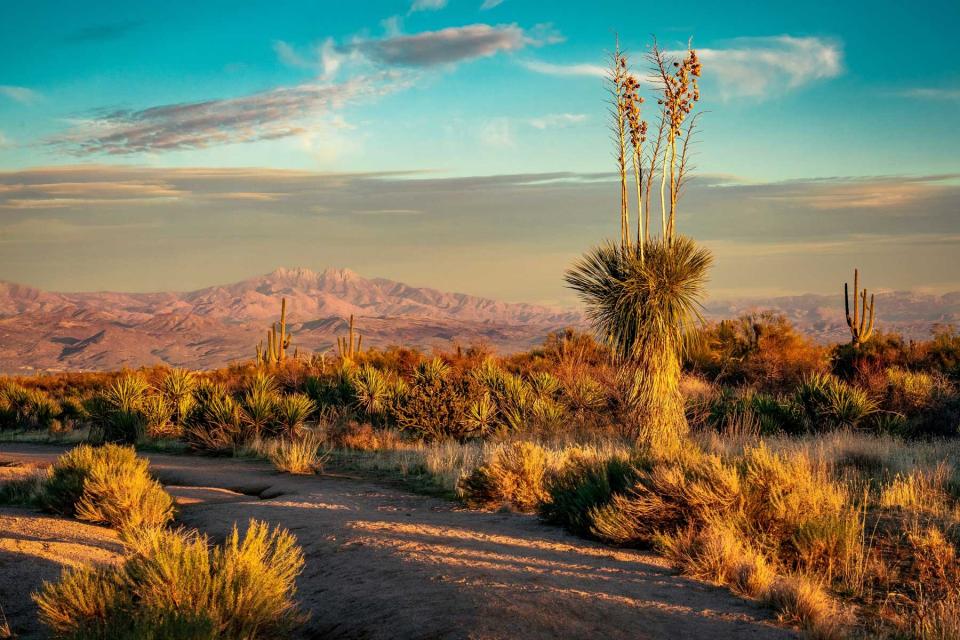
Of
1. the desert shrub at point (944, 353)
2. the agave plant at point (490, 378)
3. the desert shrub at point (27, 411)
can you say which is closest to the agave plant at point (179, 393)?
the desert shrub at point (27, 411)

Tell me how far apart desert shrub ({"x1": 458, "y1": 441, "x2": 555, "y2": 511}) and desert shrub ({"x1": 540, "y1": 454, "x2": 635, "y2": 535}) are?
50 centimetres

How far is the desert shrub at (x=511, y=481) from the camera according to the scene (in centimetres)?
1163

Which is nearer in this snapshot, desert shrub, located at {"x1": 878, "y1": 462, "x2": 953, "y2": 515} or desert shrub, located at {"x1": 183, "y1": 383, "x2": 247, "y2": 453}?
desert shrub, located at {"x1": 878, "y1": 462, "x2": 953, "y2": 515}

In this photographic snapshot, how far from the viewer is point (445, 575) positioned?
289 inches

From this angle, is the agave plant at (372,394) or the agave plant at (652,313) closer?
the agave plant at (652,313)

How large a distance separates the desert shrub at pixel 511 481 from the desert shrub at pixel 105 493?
4162 mm

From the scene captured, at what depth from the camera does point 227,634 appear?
5578mm

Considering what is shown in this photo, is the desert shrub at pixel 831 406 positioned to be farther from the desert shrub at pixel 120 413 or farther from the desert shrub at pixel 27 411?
the desert shrub at pixel 27 411

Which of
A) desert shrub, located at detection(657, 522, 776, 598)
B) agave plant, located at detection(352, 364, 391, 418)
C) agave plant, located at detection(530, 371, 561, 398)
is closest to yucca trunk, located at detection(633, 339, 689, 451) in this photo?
desert shrub, located at detection(657, 522, 776, 598)

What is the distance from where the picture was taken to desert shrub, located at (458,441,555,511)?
1163cm

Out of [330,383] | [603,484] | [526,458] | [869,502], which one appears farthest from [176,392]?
[869,502]

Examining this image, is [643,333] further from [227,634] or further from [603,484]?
[227,634]

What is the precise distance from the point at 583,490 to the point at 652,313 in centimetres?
452

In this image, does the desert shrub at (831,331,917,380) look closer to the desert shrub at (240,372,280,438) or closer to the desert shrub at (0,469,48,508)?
the desert shrub at (240,372,280,438)
